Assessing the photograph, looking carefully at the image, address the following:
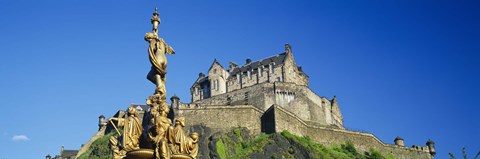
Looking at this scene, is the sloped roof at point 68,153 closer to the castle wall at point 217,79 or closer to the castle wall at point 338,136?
the castle wall at point 217,79

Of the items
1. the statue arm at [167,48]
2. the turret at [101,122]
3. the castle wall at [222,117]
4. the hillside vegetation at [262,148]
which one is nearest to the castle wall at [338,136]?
the hillside vegetation at [262,148]

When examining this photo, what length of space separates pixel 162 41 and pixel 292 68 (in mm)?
69296

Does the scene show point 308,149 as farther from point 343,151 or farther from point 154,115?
point 154,115

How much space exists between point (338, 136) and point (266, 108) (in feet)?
29.4

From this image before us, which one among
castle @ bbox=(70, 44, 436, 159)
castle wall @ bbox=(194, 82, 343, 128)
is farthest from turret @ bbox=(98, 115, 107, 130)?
castle wall @ bbox=(194, 82, 343, 128)

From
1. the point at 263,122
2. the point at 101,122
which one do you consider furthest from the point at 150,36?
the point at 101,122

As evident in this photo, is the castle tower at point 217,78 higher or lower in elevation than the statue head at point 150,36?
higher

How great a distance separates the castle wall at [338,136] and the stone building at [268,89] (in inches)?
183

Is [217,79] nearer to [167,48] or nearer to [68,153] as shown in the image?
[68,153]

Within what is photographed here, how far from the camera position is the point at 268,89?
72375mm

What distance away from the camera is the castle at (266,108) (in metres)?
63.5

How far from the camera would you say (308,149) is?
60500 mm

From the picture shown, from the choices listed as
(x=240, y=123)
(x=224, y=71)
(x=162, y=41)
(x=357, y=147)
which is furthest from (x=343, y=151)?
(x=162, y=41)

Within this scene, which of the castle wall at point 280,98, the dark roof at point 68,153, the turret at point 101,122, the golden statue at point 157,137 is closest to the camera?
the golden statue at point 157,137
